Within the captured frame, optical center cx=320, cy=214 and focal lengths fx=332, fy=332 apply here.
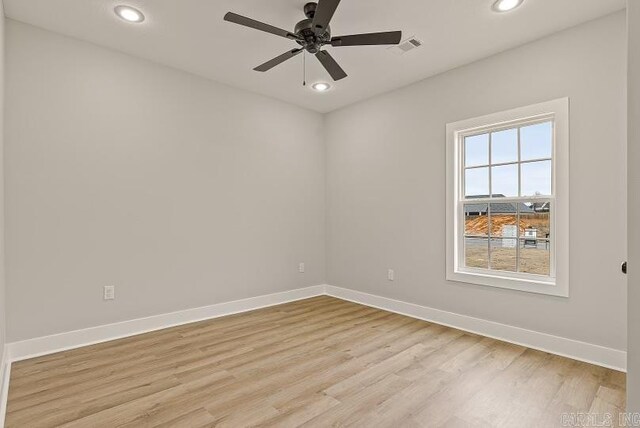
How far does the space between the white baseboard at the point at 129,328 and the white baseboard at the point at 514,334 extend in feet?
4.66

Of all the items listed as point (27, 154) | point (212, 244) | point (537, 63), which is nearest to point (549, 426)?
point (537, 63)

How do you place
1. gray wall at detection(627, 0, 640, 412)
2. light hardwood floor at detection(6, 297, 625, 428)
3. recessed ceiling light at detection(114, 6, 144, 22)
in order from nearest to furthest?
gray wall at detection(627, 0, 640, 412), light hardwood floor at detection(6, 297, 625, 428), recessed ceiling light at detection(114, 6, 144, 22)

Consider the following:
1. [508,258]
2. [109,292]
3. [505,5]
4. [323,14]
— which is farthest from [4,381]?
[505,5]

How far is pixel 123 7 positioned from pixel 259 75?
1.44m

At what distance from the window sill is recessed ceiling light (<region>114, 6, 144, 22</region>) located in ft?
12.2

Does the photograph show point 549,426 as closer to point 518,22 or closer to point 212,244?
point 518,22

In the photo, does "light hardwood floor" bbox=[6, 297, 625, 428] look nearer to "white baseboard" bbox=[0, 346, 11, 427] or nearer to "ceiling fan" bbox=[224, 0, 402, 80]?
"white baseboard" bbox=[0, 346, 11, 427]

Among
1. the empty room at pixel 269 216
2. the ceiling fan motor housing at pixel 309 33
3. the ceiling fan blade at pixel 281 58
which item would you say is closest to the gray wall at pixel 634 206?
the empty room at pixel 269 216

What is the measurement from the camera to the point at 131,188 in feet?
10.8

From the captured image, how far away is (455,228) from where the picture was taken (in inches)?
141

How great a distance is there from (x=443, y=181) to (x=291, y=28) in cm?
218

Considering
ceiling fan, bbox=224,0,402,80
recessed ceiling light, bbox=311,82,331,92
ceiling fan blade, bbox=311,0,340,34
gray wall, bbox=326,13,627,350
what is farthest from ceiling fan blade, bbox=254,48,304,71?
gray wall, bbox=326,13,627,350

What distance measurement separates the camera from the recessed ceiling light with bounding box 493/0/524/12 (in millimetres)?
2448

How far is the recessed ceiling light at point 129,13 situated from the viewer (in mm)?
2568
